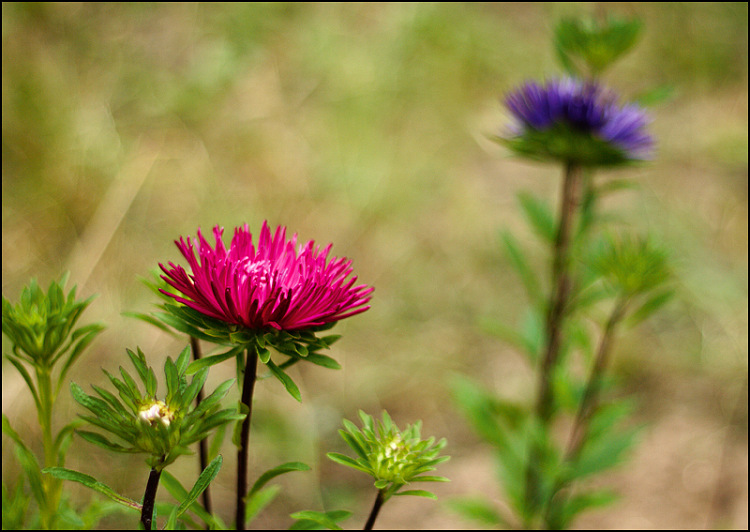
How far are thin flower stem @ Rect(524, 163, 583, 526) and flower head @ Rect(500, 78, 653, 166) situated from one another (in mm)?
39

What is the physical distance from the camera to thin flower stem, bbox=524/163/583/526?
37.2 inches

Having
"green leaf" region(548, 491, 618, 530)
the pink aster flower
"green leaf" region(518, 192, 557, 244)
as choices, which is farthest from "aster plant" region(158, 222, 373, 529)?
"green leaf" region(548, 491, 618, 530)

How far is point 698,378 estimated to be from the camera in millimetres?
1552

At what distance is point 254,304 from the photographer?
1.39 feet

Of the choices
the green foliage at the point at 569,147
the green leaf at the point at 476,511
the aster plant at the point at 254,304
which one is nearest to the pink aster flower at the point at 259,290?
the aster plant at the point at 254,304

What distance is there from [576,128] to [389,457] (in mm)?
607

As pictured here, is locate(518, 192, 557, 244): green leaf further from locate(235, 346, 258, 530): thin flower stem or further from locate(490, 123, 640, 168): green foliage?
locate(235, 346, 258, 530): thin flower stem

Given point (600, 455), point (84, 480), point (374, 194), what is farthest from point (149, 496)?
point (374, 194)

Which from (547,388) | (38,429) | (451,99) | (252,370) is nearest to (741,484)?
(547,388)

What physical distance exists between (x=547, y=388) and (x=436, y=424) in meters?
0.53

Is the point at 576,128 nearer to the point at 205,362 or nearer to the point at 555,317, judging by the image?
the point at 555,317

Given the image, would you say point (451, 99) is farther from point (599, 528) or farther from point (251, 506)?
point (251, 506)

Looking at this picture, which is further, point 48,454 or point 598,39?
point 598,39

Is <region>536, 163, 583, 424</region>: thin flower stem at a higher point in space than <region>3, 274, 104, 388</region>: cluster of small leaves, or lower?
higher
